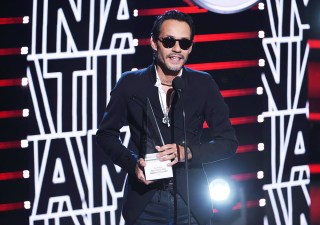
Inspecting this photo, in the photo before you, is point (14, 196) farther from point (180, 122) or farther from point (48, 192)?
point (180, 122)

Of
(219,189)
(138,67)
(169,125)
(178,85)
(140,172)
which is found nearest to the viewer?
(178,85)

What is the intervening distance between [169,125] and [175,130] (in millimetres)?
40

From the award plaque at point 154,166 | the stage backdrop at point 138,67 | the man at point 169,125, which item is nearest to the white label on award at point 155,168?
the award plaque at point 154,166

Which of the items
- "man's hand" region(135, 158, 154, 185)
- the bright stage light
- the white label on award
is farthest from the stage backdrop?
the white label on award

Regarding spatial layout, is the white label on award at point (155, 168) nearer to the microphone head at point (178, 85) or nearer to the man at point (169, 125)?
the man at point (169, 125)

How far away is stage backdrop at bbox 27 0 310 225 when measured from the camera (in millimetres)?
4230

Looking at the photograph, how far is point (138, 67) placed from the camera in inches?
174

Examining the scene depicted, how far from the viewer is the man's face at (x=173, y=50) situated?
295 cm

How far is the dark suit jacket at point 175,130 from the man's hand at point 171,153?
0.17 meters

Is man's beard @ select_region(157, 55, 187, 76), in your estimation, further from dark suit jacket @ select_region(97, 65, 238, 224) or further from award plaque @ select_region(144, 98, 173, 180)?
award plaque @ select_region(144, 98, 173, 180)

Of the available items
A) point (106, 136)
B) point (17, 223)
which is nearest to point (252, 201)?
point (17, 223)

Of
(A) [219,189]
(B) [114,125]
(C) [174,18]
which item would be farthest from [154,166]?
(A) [219,189]

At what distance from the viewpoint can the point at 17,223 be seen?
427 centimetres

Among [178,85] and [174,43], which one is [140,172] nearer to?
[178,85]
